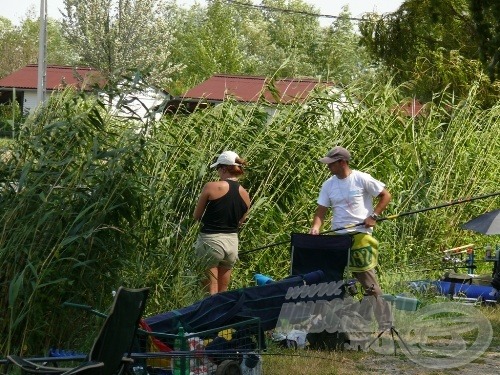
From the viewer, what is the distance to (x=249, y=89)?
30.1m

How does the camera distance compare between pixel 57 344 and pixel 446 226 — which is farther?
pixel 446 226

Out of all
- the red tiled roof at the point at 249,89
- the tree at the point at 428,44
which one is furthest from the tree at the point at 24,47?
the tree at the point at 428,44

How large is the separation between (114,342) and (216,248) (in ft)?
13.2

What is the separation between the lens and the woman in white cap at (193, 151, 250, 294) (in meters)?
10.7

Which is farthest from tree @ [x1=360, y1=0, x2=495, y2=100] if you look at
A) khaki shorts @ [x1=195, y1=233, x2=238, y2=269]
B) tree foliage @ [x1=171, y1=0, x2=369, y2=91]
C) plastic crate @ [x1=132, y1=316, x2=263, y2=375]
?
tree foliage @ [x1=171, y1=0, x2=369, y2=91]

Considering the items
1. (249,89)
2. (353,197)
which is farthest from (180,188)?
(249,89)

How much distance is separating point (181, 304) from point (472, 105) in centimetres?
678

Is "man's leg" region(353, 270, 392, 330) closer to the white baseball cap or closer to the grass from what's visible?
the grass

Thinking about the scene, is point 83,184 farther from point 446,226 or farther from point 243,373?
point 446,226

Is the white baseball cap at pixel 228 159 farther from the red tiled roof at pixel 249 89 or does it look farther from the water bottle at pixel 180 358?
the water bottle at pixel 180 358

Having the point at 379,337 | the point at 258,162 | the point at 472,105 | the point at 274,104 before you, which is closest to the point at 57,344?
the point at 379,337

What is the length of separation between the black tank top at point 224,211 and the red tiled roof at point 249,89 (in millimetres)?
1848

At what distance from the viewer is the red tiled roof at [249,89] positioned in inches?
513

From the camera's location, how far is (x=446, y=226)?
49.3 feet
